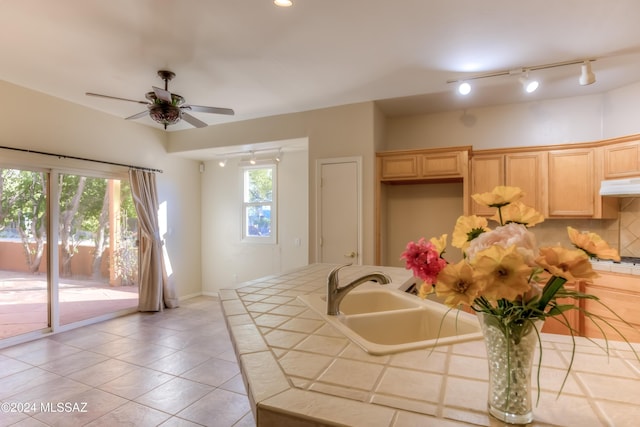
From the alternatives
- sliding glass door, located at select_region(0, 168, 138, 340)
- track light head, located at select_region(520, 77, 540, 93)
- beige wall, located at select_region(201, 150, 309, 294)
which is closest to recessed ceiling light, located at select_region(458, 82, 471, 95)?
track light head, located at select_region(520, 77, 540, 93)

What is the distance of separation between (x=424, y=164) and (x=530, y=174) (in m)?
1.10

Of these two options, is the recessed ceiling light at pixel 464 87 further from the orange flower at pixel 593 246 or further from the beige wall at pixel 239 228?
the orange flower at pixel 593 246

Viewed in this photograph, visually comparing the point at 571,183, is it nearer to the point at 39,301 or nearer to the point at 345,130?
the point at 345,130

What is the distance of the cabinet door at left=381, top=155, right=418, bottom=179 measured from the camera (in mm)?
3725

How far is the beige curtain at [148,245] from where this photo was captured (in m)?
4.72

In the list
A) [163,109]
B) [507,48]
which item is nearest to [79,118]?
[163,109]

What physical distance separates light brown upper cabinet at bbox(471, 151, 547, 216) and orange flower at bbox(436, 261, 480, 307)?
3.11 m

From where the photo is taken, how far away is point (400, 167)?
149 inches

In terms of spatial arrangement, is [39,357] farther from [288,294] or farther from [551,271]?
[551,271]

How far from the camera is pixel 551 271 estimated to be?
57cm

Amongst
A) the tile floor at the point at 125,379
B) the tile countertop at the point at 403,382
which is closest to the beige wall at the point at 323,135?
the tile floor at the point at 125,379

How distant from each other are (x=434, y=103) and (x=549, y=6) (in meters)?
1.73

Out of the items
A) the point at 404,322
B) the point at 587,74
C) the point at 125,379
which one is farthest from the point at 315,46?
the point at 125,379

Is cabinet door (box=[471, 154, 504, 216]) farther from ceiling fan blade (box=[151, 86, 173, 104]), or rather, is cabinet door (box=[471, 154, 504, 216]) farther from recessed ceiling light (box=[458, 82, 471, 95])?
ceiling fan blade (box=[151, 86, 173, 104])
